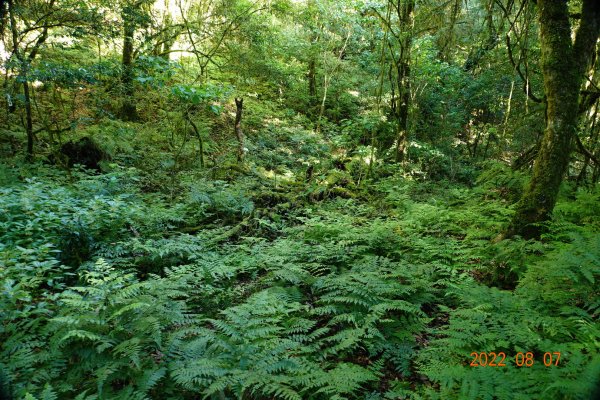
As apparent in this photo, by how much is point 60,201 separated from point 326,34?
15179 millimetres

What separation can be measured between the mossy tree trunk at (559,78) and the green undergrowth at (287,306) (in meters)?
0.79

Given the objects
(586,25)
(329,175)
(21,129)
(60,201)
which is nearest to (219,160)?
(329,175)

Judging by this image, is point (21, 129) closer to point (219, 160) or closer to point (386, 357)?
point (219, 160)

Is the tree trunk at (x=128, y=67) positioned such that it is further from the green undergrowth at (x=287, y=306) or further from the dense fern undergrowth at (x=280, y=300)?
the green undergrowth at (x=287, y=306)

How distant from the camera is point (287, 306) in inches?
154

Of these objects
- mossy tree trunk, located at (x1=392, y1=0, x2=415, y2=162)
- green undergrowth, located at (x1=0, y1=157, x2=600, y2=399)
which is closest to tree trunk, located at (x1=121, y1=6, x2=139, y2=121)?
green undergrowth, located at (x1=0, y1=157, x2=600, y2=399)

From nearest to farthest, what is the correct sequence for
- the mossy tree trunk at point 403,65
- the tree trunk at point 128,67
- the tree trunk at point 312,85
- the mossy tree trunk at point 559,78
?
the mossy tree trunk at point 559,78 → the tree trunk at point 128,67 → the mossy tree trunk at point 403,65 → the tree trunk at point 312,85

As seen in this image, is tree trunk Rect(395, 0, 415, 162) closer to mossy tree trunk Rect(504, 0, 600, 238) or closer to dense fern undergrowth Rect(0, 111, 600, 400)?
dense fern undergrowth Rect(0, 111, 600, 400)

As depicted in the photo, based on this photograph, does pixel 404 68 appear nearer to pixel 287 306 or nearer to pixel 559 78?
pixel 559 78

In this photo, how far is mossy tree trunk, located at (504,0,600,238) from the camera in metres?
4.45

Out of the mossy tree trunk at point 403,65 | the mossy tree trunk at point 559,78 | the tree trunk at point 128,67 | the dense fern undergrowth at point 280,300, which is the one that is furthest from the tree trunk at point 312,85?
the mossy tree trunk at point 559,78

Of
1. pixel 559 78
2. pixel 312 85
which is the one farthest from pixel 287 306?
A: pixel 312 85

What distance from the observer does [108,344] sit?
2504 millimetres

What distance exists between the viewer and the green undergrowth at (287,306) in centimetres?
249
